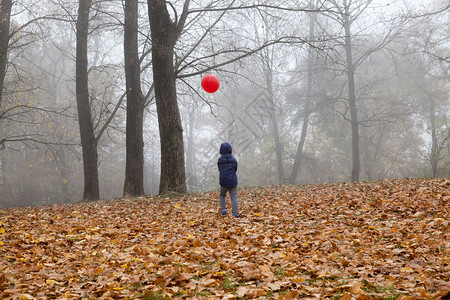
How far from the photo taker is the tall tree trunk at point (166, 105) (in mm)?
9867

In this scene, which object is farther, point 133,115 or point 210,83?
point 133,115

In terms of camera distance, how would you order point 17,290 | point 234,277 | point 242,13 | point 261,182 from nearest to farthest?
point 17,290 → point 234,277 → point 242,13 → point 261,182

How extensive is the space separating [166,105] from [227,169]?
3.36 metres

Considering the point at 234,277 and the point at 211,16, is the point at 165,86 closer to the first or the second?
the point at 211,16

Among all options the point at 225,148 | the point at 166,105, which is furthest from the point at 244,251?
the point at 166,105

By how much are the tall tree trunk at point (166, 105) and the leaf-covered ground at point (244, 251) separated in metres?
1.96

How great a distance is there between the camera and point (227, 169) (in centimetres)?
750

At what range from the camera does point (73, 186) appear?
2592 centimetres

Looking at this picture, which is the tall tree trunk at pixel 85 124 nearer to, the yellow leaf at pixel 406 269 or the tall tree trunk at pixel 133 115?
the tall tree trunk at pixel 133 115

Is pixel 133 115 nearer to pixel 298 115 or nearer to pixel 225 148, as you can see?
pixel 225 148

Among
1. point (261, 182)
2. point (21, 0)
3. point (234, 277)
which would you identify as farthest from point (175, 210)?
point (261, 182)

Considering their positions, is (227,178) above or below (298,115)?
below

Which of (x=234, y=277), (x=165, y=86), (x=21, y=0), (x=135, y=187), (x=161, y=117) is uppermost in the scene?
(x=21, y=0)

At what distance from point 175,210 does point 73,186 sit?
20.5 meters
